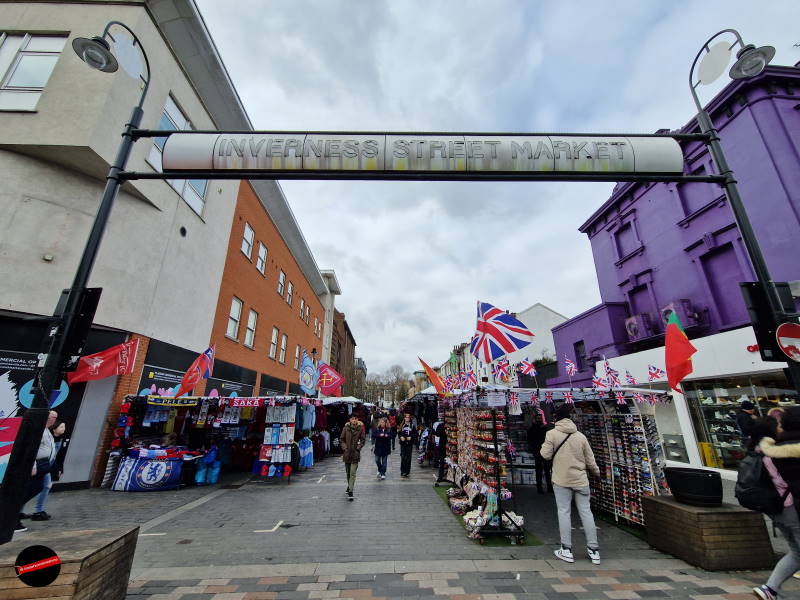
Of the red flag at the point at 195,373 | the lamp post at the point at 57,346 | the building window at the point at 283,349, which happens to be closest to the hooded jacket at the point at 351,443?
the red flag at the point at 195,373

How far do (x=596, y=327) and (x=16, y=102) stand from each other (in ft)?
83.0

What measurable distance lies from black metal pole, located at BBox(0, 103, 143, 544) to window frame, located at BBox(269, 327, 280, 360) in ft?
62.1

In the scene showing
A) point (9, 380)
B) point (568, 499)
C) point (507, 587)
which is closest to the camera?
point (507, 587)

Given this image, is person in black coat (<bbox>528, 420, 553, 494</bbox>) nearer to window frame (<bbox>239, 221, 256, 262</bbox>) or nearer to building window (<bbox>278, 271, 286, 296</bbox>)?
window frame (<bbox>239, 221, 256, 262</bbox>)

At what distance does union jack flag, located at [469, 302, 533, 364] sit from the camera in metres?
6.95

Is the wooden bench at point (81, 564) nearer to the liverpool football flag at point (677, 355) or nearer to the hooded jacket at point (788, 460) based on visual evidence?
the hooded jacket at point (788, 460)

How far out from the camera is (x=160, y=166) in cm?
1273

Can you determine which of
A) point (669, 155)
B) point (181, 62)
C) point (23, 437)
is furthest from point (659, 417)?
point (181, 62)

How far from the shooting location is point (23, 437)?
343 centimetres

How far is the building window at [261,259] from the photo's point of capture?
2033cm

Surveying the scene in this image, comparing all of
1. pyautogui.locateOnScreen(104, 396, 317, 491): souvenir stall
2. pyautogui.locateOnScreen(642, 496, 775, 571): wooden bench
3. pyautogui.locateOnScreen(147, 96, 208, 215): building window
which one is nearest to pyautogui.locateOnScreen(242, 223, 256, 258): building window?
pyautogui.locateOnScreen(147, 96, 208, 215): building window

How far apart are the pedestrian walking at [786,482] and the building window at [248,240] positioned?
19.5m

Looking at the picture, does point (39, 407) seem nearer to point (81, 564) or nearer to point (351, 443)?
point (81, 564)

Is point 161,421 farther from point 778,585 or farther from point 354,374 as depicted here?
point 354,374
